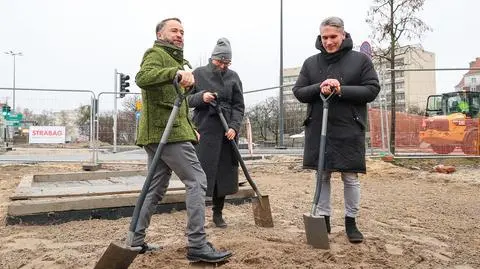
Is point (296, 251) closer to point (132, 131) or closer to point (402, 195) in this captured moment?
point (402, 195)

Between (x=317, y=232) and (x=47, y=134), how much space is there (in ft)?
31.6

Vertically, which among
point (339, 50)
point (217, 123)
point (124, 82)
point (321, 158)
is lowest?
point (321, 158)

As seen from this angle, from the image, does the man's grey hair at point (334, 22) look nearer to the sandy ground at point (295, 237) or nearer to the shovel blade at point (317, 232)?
the shovel blade at point (317, 232)

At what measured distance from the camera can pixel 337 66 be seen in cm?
412

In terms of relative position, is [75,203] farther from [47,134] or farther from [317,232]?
[47,134]

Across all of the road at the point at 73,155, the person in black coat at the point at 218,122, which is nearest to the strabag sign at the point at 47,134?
the road at the point at 73,155

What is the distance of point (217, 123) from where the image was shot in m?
4.58

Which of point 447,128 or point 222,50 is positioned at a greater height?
point 222,50

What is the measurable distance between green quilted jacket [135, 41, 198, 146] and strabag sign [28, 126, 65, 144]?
8.85 metres

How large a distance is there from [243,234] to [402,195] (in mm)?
3743

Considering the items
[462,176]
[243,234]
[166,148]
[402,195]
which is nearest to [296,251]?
[243,234]

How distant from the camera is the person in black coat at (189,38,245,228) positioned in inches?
177

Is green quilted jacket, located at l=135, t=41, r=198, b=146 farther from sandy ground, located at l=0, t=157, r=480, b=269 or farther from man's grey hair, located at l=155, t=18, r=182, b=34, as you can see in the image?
sandy ground, located at l=0, t=157, r=480, b=269

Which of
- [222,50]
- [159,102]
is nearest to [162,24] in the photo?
[159,102]
